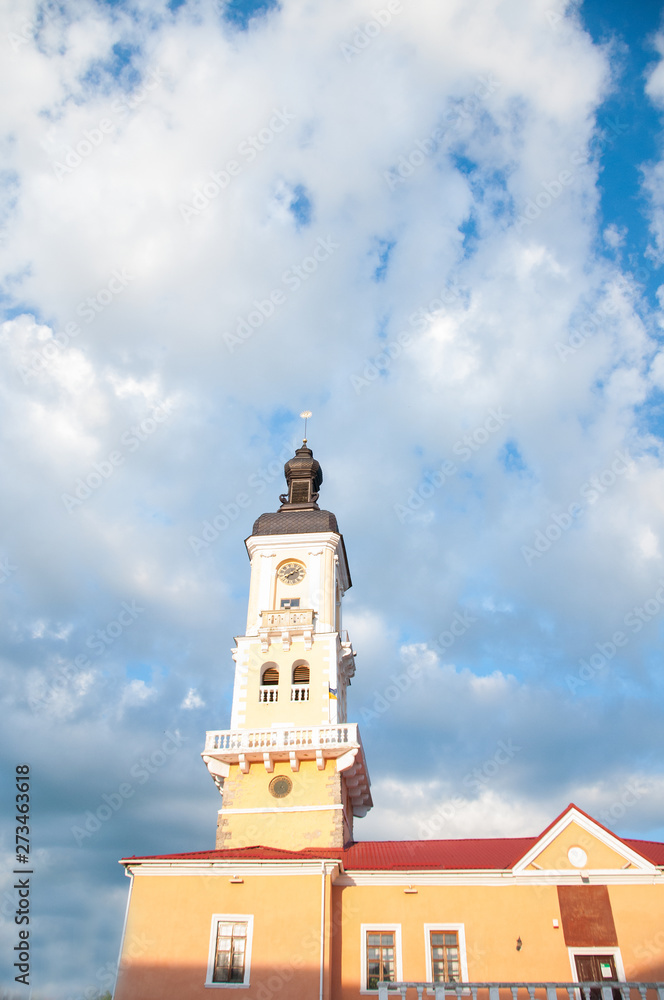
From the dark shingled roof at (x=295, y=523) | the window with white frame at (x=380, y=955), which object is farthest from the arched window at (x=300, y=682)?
the window with white frame at (x=380, y=955)

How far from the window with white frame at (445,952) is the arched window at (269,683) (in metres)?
10.8

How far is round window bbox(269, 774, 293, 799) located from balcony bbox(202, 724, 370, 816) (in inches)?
20.5

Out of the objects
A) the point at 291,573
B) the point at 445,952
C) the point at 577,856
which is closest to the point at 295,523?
the point at 291,573

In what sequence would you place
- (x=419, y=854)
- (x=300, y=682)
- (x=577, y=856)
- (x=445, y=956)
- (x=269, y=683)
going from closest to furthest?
(x=445, y=956) < (x=577, y=856) < (x=419, y=854) < (x=300, y=682) < (x=269, y=683)

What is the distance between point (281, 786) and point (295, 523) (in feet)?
41.0

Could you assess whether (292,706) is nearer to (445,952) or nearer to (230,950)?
(230,950)

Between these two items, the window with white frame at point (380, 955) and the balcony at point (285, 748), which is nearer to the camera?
the window with white frame at point (380, 955)

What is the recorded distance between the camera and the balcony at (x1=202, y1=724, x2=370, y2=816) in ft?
87.0

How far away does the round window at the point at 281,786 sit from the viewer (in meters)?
26.5

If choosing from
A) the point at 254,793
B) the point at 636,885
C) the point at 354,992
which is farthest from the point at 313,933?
the point at 636,885

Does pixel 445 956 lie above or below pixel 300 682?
below

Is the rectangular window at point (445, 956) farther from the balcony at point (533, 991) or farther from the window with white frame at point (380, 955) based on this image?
the window with white frame at point (380, 955)

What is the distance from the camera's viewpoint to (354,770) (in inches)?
1083

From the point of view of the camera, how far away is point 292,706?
29156mm
